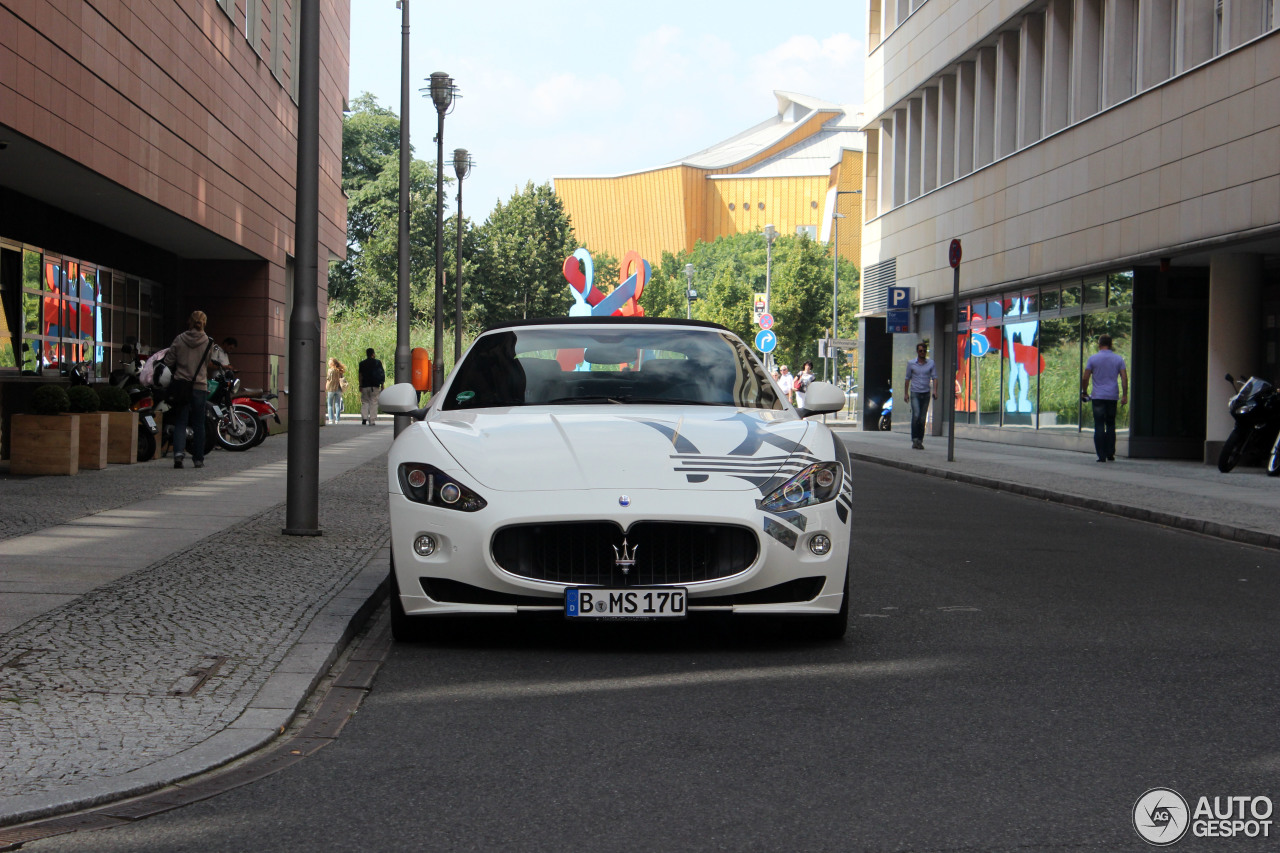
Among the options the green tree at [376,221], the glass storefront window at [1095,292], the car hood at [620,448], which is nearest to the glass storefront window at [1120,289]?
the glass storefront window at [1095,292]

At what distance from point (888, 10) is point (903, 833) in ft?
128

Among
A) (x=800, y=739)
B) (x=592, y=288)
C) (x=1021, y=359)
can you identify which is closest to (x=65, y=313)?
(x=1021, y=359)

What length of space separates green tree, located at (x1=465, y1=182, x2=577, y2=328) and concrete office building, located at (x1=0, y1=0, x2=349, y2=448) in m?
58.3

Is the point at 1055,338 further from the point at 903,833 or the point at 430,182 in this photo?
the point at 430,182

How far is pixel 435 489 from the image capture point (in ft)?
20.7

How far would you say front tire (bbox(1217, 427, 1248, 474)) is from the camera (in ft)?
64.3

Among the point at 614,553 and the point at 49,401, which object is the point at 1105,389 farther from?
the point at 614,553

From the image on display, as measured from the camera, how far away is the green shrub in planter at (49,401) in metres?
15.5

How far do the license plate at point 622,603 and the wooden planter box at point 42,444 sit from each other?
36.2 feet

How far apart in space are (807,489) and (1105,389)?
1676 cm

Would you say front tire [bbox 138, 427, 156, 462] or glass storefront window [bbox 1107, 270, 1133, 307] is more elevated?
glass storefront window [bbox 1107, 270, 1133, 307]

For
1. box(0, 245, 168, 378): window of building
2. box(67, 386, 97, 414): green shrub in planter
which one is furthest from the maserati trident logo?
box(0, 245, 168, 378): window of building

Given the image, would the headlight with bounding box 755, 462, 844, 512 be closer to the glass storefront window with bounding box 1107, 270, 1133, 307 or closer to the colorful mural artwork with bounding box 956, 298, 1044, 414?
the glass storefront window with bounding box 1107, 270, 1133, 307

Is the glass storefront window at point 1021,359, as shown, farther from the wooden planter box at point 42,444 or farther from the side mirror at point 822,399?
the side mirror at point 822,399
